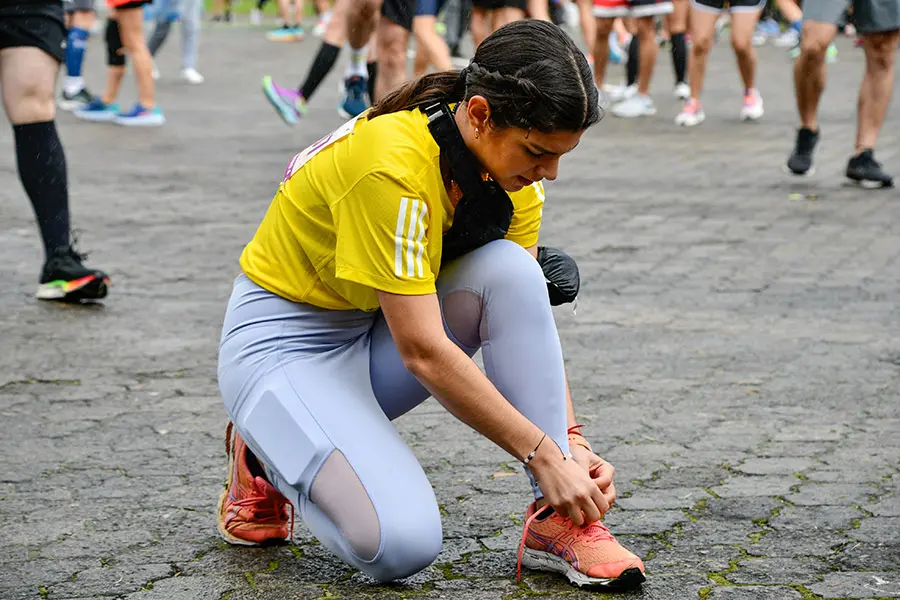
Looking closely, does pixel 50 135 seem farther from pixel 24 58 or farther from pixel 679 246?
pixel 679 246

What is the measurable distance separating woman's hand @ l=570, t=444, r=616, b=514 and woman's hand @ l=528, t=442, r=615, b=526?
5cm

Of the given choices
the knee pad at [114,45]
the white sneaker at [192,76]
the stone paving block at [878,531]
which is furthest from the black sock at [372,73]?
the stone paving block at [878,531]

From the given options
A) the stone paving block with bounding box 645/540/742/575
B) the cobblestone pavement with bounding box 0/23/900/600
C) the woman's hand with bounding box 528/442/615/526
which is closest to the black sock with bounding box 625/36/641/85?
the cobblestone pavement with bounding box 0/23/900/600

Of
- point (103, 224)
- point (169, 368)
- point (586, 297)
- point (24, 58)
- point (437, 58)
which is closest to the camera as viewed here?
point (169, 368)

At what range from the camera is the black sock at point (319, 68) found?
8766 mm

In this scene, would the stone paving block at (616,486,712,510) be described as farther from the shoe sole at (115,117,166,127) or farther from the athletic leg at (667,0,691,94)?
the athletic leg at (667,0,691,94)

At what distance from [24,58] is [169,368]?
1344mm

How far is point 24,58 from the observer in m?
5.00

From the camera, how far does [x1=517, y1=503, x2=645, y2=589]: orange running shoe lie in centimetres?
269

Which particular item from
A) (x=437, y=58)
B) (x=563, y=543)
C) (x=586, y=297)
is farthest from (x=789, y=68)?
(x=563, y=543)

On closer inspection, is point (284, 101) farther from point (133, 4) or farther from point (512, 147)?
point (512, 147)

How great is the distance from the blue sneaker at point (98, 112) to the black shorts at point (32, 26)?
6.10m

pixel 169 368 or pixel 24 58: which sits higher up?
pixel 24 58

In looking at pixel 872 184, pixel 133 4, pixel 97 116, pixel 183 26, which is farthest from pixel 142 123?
pixel 872 184
